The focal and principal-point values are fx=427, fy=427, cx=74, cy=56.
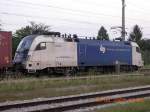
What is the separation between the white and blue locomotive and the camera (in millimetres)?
30562

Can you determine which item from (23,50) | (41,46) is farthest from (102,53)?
(23,50)

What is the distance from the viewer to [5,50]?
27062mm

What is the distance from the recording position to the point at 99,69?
36844mm

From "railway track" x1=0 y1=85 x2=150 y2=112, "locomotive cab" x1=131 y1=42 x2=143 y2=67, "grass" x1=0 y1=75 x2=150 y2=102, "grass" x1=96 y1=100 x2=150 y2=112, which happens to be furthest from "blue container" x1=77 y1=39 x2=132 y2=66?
"grass" x1=96 y1=100 x2=150 y2=112

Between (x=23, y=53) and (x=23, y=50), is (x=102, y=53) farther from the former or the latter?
(x=23, y=53)

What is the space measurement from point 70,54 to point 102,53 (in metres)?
4.03

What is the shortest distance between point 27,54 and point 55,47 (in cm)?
246

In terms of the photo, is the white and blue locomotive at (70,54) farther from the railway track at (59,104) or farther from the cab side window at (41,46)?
the railway track at (59,104)

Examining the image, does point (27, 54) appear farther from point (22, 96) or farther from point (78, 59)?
point (22, 96)

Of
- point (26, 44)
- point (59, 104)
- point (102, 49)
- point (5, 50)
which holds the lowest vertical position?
point (59, 104)

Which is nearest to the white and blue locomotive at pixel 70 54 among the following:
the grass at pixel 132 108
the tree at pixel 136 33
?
the grass at pixel 132 108

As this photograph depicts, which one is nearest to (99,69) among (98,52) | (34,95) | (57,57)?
(98,52)

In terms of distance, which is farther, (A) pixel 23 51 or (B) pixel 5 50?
(A) pixel 23 51

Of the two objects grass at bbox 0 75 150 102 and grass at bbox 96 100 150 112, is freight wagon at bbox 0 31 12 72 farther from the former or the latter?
grass at bbox 96 100 150 112
